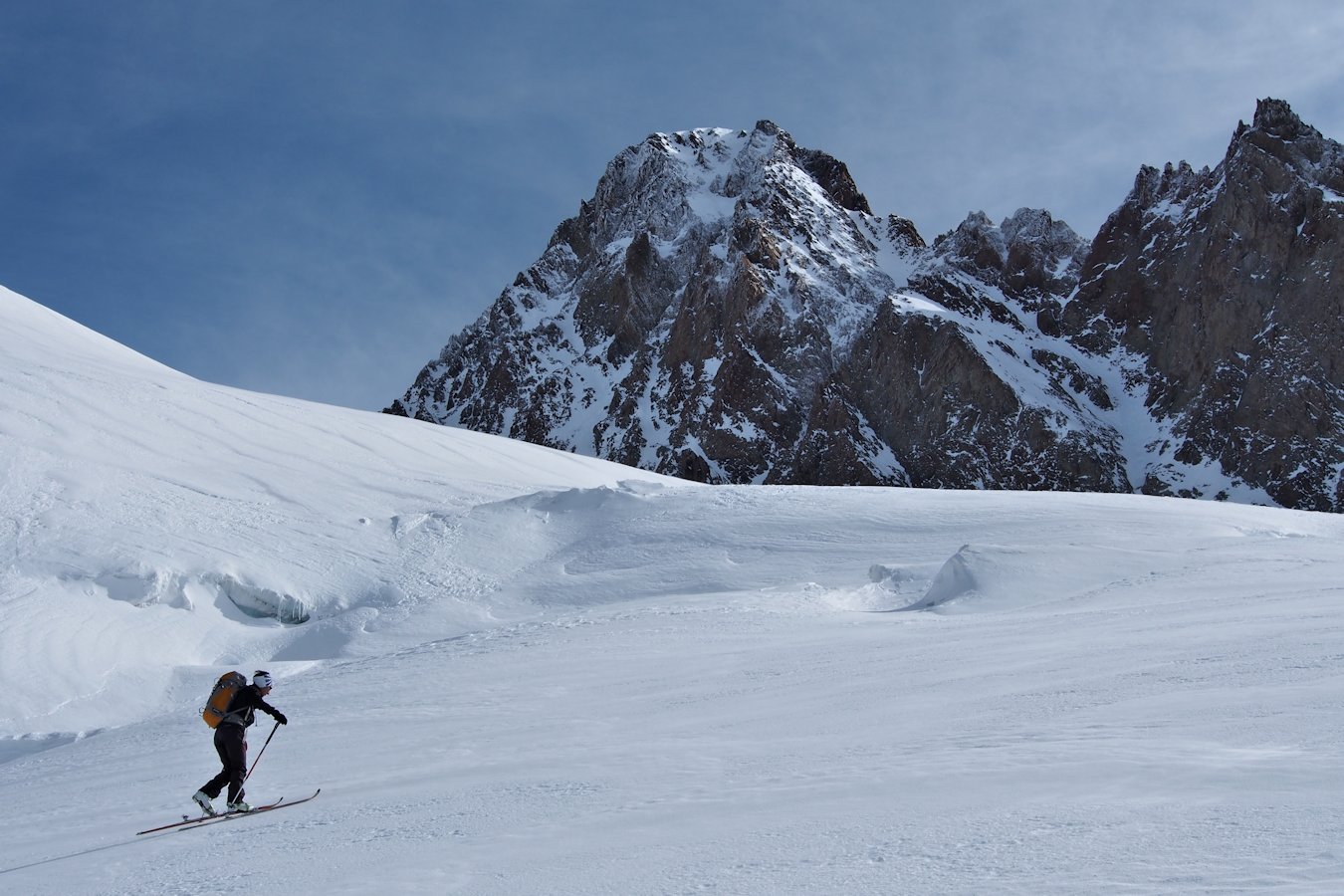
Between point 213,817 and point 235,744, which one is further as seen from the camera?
point 235,744

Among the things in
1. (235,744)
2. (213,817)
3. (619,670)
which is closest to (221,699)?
(235,744)

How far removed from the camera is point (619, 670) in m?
14.3

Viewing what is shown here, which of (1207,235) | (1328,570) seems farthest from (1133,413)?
(1328,570)

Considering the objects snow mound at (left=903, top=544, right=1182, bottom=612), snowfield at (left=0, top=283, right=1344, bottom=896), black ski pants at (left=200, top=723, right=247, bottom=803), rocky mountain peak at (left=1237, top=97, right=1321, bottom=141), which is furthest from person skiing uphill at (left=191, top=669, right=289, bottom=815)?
rocky mountain peak at (left=1237, top=97, right=1321, bottom=141)

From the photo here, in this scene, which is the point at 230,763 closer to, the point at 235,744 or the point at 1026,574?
the point at 235,744

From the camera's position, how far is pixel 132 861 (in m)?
7.44

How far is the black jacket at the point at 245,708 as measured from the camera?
948 centimetres

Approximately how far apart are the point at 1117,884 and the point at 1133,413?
138 m

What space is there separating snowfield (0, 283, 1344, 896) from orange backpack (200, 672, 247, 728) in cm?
96

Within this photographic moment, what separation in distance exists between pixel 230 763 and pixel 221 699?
62 cm

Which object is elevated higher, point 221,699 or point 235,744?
point 221,699

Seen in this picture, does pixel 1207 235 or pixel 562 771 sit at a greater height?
pixel 1207 235

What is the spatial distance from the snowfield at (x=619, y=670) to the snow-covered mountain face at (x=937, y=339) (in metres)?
Answer: 95.6

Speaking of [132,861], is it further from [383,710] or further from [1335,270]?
[1335,270]
